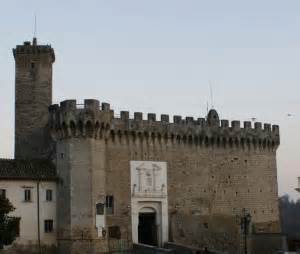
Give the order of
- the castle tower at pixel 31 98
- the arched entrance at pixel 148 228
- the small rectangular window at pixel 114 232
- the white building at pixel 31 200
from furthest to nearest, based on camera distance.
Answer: the castle tower at pixel 31 98 < the arched entrance at pixel 148 228 < the small rectangular window at pixel 114 232 < the white building at pixel 31 200

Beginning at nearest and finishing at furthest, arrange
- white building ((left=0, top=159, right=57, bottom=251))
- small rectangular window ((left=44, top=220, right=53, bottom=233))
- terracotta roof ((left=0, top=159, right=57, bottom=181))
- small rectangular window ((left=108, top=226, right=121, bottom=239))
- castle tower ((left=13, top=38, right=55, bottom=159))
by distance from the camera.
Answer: white building ((left=0, top=159, right=57, bottom=251))
terracotta roof ((left=0, top=159, right=57, bottom=181))
small rectangular window ((left=44, top=220, right=53, bottom=233))
small rectangular window ((left=108, top=226, right=121, bottom=239))
castle tower ((left=13, top=38, right=55, bottom=159))

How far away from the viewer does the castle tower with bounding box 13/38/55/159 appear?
4903cm

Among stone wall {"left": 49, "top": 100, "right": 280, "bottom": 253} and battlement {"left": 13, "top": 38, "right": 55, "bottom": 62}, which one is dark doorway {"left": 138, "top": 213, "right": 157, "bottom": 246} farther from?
battlement {"left": 13, "top": 38, "right": 55, "bottom": 62}

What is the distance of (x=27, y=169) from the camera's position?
43.8 metres

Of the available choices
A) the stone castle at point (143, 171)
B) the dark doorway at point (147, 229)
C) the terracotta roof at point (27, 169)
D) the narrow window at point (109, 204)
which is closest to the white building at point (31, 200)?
the terracotta roof at point (27, 169)

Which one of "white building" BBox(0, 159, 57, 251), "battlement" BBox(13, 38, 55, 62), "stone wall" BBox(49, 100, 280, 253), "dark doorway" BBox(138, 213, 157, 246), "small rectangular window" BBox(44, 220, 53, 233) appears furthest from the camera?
"battlement" BBox(13, 38, 55, 62)

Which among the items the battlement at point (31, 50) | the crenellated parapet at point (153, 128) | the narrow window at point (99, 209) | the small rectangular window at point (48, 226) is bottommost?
the small rectangular window at point (48, 226)

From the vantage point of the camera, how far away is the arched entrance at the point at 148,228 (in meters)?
47.8

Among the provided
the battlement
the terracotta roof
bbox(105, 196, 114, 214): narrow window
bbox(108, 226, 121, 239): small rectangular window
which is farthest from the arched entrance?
the battlement

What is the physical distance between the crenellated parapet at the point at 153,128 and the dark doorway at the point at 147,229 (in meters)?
6.13

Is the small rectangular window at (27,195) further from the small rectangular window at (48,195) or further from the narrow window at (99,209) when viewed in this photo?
the narrow window at (99,209)

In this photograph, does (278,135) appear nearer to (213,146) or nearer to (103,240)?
(213,146)

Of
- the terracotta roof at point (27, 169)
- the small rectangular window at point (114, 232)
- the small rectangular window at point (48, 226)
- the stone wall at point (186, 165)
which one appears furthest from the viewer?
the small rectangular window at point (114, 232)

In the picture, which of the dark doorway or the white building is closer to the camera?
the white building
